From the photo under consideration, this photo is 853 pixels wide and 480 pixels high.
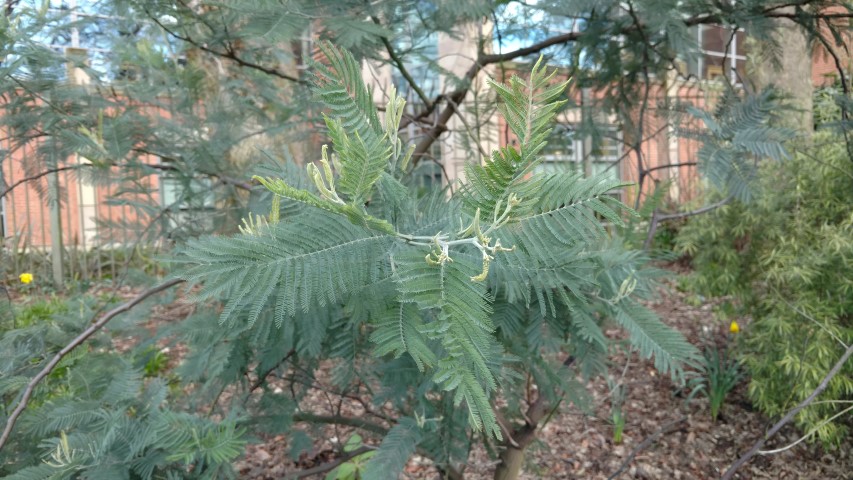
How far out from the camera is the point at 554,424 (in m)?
3.57

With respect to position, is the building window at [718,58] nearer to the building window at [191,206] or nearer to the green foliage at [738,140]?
the green foliage at [738,140]

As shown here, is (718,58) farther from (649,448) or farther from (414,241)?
(414,241)

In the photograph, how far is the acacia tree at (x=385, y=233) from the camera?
2.02ft

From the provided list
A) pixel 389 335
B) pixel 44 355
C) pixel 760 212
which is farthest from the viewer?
pixel 760 212

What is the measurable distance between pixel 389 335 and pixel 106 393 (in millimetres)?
993

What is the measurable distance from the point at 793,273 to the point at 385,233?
316 cm

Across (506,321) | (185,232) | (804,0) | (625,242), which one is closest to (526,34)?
(804,0)

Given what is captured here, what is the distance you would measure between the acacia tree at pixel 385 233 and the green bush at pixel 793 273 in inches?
63.2

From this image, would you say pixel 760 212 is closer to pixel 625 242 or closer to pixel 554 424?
pixel 554 424

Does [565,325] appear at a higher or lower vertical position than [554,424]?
higher

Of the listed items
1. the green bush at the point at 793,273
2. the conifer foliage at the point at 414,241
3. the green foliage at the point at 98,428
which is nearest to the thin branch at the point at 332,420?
the green foliage at the point at 98,428

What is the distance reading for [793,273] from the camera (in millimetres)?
3170

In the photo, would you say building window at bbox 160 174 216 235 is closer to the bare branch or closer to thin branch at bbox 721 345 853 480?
the bare branch

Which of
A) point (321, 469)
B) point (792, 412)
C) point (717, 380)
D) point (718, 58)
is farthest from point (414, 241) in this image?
point (717, 380)
